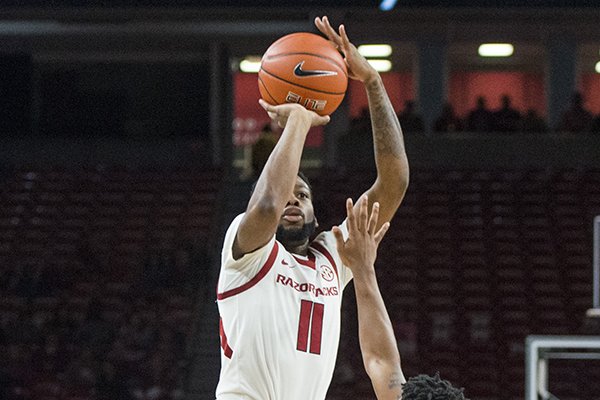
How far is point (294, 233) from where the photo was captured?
4.22 meters

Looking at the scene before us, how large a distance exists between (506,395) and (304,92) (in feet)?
30.4

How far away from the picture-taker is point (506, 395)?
12859 millimetres

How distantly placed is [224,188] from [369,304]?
13652 millimetres

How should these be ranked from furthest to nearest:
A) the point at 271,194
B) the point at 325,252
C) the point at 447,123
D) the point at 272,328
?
the point at 447,123, the point at 325,252, the point at 272,328, the point at 271,194

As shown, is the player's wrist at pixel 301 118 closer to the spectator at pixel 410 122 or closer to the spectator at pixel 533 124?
the spectator at pixel 410 122

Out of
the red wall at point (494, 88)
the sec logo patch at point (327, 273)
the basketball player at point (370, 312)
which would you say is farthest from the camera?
the red wall at point (494, 88)

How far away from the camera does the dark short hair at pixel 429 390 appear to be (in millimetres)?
2996

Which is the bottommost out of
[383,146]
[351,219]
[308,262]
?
[308,262]

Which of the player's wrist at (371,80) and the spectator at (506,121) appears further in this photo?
the spectator at (506,121)

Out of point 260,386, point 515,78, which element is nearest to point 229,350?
point 260,386

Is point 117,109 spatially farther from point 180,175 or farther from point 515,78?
point 515,78

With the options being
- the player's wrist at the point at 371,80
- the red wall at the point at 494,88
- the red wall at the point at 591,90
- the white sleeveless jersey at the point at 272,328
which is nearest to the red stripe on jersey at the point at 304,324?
the white sleeveless jersey at the point at 272,328

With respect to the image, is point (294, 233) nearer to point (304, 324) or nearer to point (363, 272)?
Answer: point (304, 324)

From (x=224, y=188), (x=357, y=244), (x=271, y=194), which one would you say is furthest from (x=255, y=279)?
(x=224, y=188)
